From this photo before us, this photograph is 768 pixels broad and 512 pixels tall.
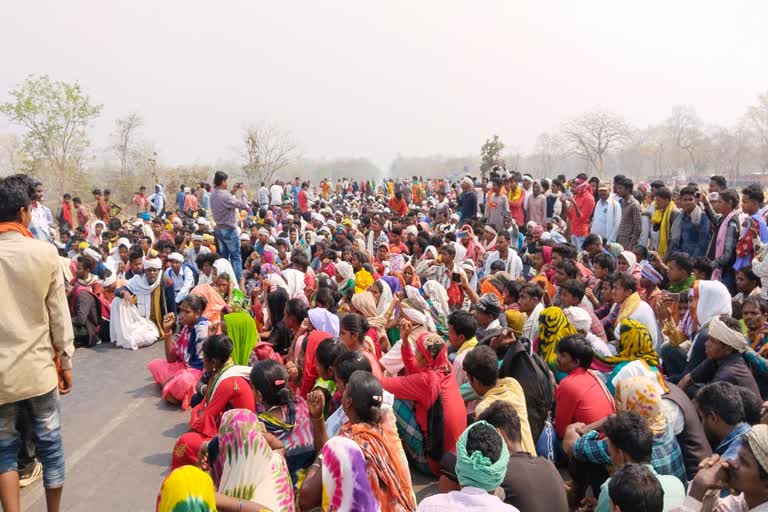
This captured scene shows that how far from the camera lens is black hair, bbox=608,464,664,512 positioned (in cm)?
224

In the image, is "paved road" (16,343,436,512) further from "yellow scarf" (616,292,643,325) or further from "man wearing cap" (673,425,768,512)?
"yellow scarf" (616,292,643,325)

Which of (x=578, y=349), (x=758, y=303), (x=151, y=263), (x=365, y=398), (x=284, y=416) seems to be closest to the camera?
(x=365, y=398)

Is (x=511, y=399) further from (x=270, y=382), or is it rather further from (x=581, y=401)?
(x=270, y=382)

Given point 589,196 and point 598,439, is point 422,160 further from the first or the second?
point 598,439

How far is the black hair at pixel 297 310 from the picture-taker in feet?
17.4

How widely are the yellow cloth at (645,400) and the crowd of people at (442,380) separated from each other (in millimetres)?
12

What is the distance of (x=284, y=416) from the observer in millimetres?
3455

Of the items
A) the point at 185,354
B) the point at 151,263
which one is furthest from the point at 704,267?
the point at 151,263

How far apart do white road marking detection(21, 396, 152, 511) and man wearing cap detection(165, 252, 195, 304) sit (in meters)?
2.52

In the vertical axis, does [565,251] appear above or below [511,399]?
above

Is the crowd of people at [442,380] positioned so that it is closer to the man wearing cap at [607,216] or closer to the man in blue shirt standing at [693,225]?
the man in blue shirt standing at [693,225]

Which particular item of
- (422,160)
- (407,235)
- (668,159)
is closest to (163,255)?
(407,235)

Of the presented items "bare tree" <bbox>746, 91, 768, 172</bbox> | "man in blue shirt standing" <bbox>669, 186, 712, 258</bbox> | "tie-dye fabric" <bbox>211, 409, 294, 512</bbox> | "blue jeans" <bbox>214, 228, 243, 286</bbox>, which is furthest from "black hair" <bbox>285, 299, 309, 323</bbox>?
"bare tree" <bbox>746, 91, 768, 172</bbox>

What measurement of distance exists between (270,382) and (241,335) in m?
1.02
